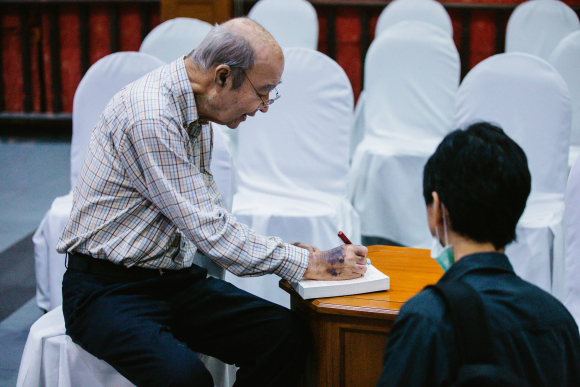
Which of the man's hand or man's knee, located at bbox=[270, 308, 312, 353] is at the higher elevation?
the man's hand

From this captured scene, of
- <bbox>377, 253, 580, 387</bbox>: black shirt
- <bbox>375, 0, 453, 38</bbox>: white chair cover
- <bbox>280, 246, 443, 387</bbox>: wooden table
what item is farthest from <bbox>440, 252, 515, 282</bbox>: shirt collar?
<bbox>375, 0, 453, 38</bbox>: white chair cover

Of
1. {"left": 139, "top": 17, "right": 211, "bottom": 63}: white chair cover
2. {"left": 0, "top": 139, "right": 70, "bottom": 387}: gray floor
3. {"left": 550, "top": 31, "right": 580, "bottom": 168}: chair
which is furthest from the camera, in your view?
{"left": 139, "top": 17, "right": 211, "bottom": 63}: white chair cover

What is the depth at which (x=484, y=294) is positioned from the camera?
896 mm

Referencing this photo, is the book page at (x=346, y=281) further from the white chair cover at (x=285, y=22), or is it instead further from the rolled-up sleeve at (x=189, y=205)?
the white chair cover at (x=285, y=22)

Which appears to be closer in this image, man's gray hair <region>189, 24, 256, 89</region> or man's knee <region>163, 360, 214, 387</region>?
man's knee <region>163, 360, 214, 387</region>

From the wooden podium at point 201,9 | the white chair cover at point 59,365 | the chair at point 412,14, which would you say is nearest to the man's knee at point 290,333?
the white chair cover at point 59,365

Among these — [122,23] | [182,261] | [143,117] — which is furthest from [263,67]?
[122,23]

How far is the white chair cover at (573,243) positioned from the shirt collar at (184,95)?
1.00 m

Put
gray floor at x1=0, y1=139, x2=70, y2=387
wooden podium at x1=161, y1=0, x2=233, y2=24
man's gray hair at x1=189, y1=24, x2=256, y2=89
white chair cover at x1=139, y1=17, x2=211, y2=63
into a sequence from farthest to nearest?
wooden podium at x1=161, y1=0, x2=233, y2=24 < white chair cover at x1=139, y1=17, x2=211, y2=63 < gray floor at x1=0, y1=139, x2=70, y2=387 < man's gray hair at x1=189, y1=24, x2=256, y2=89

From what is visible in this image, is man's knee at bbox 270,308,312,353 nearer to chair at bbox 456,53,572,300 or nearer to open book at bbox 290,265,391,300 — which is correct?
open book at bbox 290,265,391,300

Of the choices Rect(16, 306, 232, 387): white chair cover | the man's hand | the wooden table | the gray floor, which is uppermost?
the man's hand

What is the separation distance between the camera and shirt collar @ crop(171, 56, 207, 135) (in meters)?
1.42

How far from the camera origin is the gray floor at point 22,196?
2211 millimetres

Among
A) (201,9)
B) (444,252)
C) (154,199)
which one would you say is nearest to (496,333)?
(444,252)
